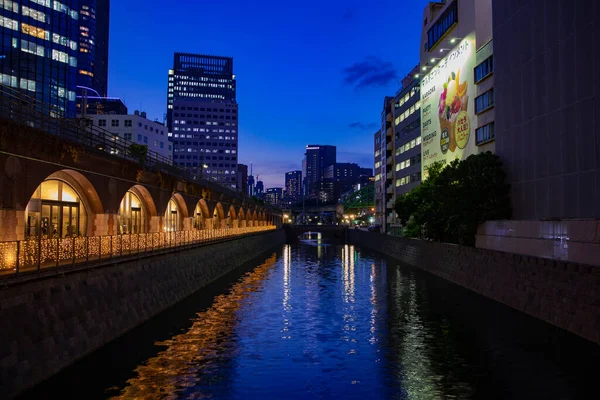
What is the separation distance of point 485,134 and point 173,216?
37997 millimetres

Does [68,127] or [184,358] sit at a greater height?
[68,127]

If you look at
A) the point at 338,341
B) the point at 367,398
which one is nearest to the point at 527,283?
the point at 338,341

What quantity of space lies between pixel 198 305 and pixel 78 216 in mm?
10239

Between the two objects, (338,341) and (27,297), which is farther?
(338,341)

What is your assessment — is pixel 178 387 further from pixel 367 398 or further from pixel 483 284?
pixel 483 284

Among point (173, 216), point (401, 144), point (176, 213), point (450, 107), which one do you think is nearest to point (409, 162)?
point (401, 144)

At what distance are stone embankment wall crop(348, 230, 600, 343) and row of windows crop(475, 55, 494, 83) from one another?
20.4m

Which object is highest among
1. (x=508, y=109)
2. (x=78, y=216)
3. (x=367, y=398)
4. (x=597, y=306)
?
(x=508, y=109)

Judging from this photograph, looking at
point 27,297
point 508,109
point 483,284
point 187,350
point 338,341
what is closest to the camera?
point 27,297

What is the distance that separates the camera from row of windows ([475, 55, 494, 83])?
5541cm

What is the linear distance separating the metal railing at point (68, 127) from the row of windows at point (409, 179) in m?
50.5

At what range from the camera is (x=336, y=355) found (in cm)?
2241

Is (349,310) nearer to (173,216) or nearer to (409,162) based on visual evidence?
(173,216)

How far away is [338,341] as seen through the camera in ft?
82.2
